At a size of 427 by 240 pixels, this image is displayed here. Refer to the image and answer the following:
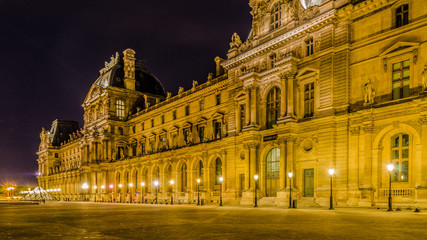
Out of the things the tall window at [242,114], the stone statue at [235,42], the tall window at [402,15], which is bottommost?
the tall window at [242,114]

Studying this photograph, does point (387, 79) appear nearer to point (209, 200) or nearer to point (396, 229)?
point (396, 229)

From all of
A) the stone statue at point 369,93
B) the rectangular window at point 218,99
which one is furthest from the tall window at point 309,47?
the rectangular window at point 218,99

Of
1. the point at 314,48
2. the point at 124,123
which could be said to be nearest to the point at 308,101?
the point at 314,48

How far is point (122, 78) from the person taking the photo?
82.7 metres

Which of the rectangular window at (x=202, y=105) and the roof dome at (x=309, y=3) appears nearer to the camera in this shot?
the roof dome at (x=309, y=3)

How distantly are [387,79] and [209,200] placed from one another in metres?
27.7

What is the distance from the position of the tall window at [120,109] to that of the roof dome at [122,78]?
3.62 m

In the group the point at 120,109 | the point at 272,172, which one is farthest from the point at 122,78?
the point at 272,172

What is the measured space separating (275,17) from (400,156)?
66.4 ft

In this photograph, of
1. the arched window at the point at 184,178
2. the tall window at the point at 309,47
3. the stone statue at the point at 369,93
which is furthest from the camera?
the arched window at the point at 184,178

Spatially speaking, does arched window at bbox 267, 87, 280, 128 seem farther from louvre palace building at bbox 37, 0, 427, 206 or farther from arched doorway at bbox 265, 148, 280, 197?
arched doorway at bbox 265, 148, 280, 197

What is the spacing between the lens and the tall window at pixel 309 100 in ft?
120

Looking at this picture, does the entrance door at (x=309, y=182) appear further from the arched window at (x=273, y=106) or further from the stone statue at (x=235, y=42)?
the stone statue at (x=235, y=42)

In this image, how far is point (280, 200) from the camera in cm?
3559
